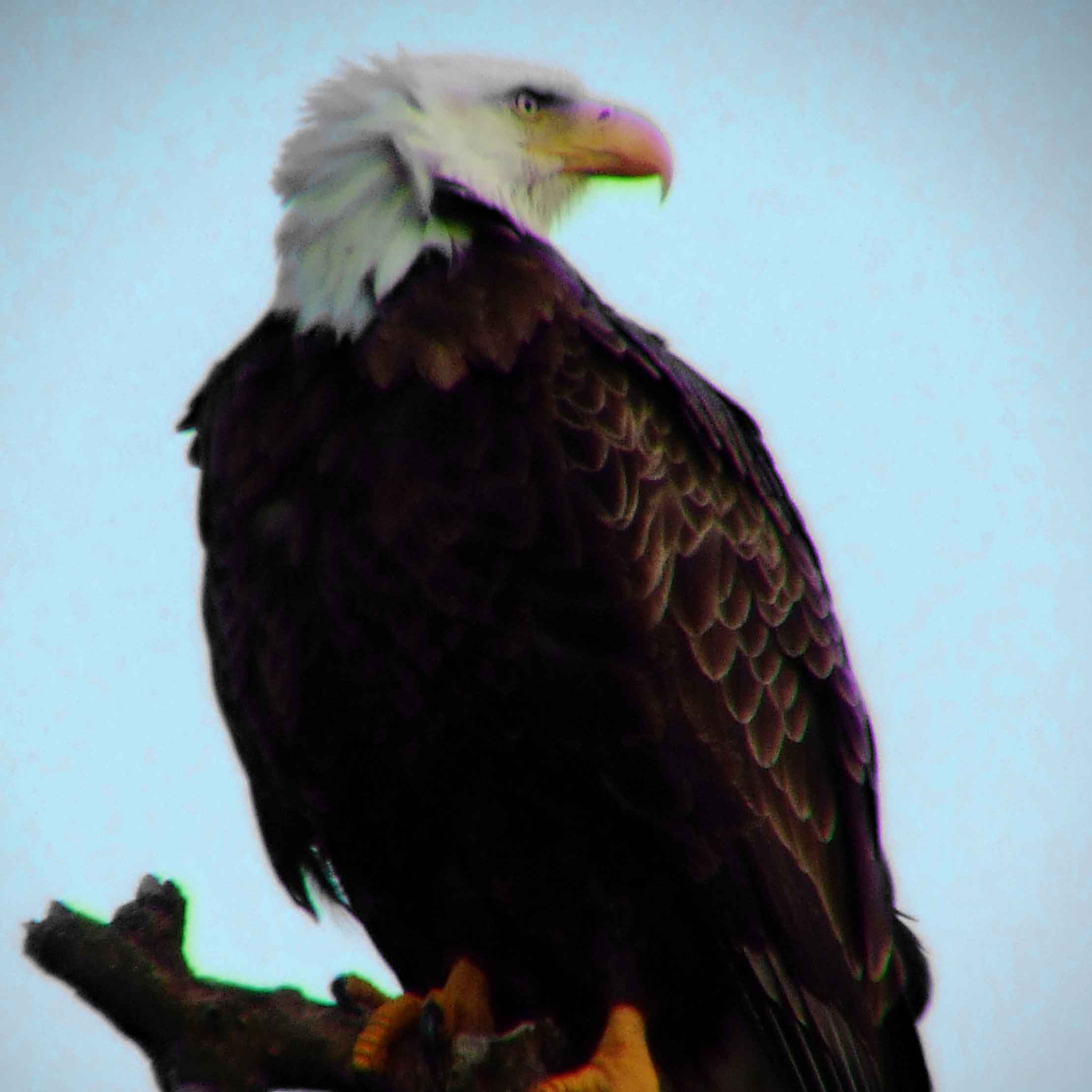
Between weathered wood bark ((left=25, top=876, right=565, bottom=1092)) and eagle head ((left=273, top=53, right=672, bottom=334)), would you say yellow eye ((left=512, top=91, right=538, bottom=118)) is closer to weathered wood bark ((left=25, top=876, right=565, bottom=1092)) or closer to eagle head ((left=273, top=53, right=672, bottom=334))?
eagle head ((left=273, top=53, right=672, bottom=334))


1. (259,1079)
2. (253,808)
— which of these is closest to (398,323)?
(253,808)

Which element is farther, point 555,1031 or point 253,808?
point 253,808

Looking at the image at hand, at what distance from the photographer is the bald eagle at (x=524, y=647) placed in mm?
3621

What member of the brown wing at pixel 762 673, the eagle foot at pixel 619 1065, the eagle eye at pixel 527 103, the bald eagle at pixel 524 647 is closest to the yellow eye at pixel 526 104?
the eagle eye at pixel 527 103

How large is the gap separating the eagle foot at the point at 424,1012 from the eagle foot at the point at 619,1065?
0.30 metres

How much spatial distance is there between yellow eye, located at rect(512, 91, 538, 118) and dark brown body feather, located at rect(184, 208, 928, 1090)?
0.52 m

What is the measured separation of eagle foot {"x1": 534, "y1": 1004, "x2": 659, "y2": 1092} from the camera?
143 inches

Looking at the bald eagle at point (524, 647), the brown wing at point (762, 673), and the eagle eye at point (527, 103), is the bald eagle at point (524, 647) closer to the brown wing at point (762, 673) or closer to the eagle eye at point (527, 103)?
the brown wing at point (762, 673)

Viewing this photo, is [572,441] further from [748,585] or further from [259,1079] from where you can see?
[259,1079]

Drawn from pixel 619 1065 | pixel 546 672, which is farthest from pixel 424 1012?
pixel 546 672

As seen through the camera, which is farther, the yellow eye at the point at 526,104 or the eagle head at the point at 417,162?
the yellow eye at the point at 526,104

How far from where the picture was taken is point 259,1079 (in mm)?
3463

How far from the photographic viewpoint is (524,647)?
141 inches

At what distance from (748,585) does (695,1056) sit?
1161 mm
